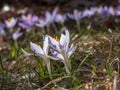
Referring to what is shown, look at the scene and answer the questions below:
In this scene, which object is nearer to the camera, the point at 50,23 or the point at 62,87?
Result: the point at 62,87

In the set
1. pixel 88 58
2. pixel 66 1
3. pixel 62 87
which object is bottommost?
pixel 62 87

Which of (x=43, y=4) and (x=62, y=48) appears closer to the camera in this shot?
(x=62, y=48)

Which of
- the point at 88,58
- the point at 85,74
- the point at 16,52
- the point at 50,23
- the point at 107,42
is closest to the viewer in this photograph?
the point at 85,74

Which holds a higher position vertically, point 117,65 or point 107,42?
point 107,42

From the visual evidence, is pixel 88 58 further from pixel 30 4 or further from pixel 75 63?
pixel 30 4

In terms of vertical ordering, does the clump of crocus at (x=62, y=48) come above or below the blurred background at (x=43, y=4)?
below

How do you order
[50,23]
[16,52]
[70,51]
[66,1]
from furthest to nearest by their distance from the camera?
1. [66,1]
2. [50,23]
3. [16,52]
4. [70,51]

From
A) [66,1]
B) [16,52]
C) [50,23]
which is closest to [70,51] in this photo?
[16,52]

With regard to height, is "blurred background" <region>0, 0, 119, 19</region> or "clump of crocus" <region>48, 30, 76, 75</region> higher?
"blurred background" <region>0, 0, 119, 19</region>

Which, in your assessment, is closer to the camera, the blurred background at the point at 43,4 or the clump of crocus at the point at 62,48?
the clump of crocus at the point at 62,48

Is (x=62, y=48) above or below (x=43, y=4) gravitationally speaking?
below

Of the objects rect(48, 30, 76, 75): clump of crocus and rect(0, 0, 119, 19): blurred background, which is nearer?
rect(48, 30, 76, 75): clump of crocus
